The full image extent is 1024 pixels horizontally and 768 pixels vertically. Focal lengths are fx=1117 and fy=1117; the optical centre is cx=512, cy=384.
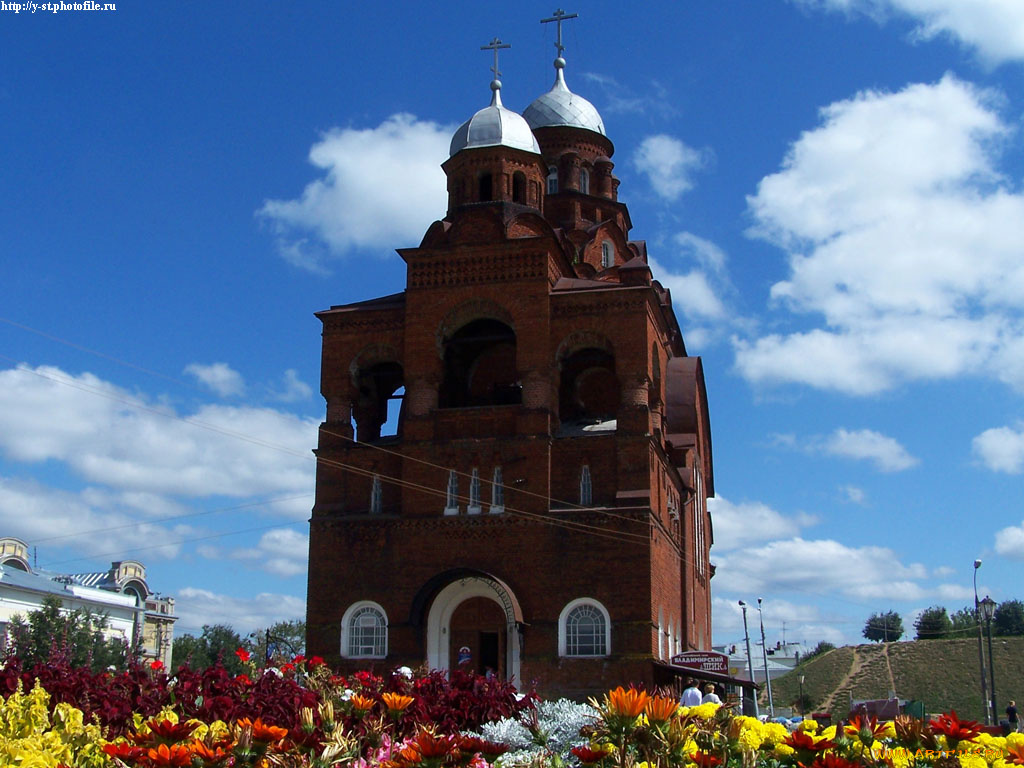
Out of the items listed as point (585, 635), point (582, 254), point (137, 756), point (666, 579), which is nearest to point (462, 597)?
point (585, 635)

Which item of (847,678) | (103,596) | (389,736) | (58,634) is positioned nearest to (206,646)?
(103,596)

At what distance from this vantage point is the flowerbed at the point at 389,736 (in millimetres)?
5188

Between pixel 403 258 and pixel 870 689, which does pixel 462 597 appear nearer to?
pixel 403 258

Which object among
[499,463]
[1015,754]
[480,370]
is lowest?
[1015,754]

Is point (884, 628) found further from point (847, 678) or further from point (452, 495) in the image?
point (452, 495)

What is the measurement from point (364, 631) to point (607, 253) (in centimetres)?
1536

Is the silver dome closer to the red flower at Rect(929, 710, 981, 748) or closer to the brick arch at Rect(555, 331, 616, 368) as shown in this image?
the brick arch at Rect(555, 331, 616, 368)

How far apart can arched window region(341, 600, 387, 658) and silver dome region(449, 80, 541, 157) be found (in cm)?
1237

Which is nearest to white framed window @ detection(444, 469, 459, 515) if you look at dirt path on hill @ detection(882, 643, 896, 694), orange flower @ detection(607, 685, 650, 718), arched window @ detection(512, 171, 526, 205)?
arched window @ detection(512, 171, 526, 205)

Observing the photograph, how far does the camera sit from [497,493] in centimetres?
2605

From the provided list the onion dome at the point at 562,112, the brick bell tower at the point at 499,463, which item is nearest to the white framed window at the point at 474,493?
the brick bell tower at the point at 499,463

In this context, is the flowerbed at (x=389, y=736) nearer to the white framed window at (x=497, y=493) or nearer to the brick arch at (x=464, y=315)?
the white framed window at (x=497, y=493)

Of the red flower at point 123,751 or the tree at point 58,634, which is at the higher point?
the tree at point 58,634

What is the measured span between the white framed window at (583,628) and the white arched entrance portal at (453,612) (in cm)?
103
